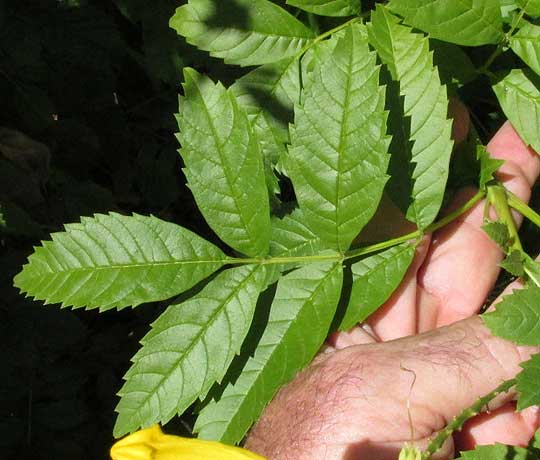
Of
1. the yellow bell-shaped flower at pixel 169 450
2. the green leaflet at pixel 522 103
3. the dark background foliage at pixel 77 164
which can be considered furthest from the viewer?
the dark background foliage at pixel 77 164

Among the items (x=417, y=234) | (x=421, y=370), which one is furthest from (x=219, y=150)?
(x=421, y=370)

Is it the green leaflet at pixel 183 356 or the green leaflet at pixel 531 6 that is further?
the green leaflet at pixel 531 6

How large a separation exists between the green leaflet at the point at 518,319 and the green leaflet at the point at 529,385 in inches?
1.8

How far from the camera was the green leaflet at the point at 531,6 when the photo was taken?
167 centimetres

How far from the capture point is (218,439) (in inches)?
61.4

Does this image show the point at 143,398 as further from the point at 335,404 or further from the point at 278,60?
the point at 278,60

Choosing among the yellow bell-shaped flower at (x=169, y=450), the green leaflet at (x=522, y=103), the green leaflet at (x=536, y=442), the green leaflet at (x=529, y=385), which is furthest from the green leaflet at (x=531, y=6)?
the yellow bell-shaped flower at (x=169, y=450)

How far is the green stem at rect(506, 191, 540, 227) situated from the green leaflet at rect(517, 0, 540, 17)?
37 cm

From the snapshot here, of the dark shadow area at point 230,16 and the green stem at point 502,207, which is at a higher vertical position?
the dark shadow area at point 230,16

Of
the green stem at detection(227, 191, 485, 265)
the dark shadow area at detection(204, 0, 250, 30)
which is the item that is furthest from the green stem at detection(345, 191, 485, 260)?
the dark shadow area at detection(204, 0, 250, 30)

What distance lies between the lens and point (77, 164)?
2730mm

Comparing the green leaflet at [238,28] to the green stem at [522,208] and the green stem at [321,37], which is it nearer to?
the green stem at [321,37]

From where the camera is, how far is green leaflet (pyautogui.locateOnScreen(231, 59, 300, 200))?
5.72ft

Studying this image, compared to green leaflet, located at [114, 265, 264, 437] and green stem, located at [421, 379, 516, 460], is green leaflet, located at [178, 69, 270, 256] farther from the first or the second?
green stem, located at [421, 379, 516, 460]
